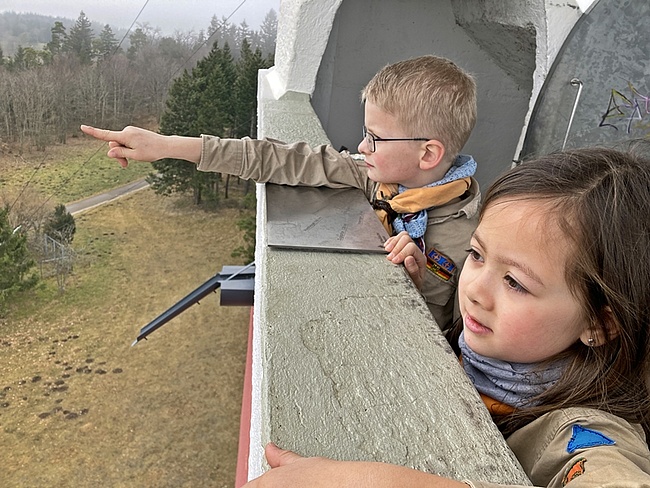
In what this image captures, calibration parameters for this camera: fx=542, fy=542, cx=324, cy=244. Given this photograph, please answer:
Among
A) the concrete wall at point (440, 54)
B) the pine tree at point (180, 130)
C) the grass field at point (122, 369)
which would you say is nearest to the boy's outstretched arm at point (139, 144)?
the concrete wall at point (440, 54)

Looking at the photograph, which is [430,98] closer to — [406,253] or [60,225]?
[406,253]

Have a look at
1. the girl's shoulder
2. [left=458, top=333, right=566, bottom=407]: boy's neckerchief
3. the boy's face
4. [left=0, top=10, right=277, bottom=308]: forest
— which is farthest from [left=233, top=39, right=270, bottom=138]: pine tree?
the girl's shoulder

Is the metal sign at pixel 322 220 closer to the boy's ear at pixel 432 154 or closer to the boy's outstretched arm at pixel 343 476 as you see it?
the boy's ear at pixel 432 154

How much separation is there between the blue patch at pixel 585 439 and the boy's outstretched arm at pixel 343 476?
19 cm

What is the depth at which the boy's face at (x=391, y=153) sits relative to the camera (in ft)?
3.68

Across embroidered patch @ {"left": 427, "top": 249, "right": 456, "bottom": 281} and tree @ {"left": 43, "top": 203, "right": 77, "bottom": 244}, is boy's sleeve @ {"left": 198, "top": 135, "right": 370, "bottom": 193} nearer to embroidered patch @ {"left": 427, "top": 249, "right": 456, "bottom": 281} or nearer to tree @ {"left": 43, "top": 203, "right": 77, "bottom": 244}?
embroidered patch @ {"left": 427, "top": 249, "right": 456, "bottom": 281}

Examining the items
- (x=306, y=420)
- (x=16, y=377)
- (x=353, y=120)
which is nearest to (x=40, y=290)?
(x=16, y=377)

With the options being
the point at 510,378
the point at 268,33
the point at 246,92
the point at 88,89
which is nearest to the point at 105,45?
the point at 88,89

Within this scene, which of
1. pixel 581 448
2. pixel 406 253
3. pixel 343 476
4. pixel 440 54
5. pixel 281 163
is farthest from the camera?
pixel 440 54

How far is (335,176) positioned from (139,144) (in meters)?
0.45

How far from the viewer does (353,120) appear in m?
2.81

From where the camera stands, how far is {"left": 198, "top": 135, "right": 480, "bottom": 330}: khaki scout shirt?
3.69ft

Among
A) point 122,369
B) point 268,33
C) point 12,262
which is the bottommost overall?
point 122,369

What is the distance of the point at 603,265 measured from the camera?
60 centimetres
